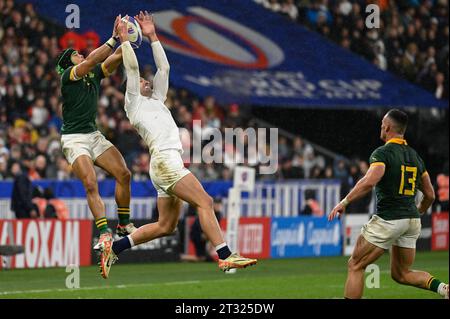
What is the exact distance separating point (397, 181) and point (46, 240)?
34.4 feet

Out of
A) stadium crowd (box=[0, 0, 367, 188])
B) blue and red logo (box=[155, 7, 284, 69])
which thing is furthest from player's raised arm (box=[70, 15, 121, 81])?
blue and red logo (box=[155, 7, 284, 69])

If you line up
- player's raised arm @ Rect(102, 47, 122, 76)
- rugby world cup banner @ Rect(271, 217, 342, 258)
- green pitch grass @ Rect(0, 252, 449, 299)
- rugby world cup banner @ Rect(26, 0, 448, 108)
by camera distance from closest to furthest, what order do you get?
player's raised arm @ Rect(102, 47, 122, 76), green pitch grass @ Rect(0, 252, 449, 299), rugby world cup banner @ Rect(271, 217, 342, 258), rugby world cup banner @ Rect(26, 0, 448, 108)

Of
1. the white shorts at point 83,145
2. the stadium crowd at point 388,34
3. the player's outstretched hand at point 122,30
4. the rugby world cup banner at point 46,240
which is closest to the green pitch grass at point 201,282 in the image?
the rugby world cup banner at point 46,240

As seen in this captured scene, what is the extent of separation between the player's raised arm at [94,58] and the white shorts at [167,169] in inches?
51.6

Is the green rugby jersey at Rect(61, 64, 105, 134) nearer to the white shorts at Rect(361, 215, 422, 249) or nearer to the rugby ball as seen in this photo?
the rugby ball

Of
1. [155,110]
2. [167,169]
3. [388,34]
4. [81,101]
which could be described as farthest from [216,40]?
[167,169]

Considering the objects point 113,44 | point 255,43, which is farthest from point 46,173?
point 113,44

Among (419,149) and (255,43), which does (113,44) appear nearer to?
(255,43)

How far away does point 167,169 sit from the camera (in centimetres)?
1480

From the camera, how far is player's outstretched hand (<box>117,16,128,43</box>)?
14.8m

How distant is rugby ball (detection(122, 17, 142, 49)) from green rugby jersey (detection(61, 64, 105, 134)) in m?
0.85

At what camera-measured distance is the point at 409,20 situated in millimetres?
34969

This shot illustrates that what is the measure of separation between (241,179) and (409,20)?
12508mm

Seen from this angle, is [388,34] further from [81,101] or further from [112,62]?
[112,62]
